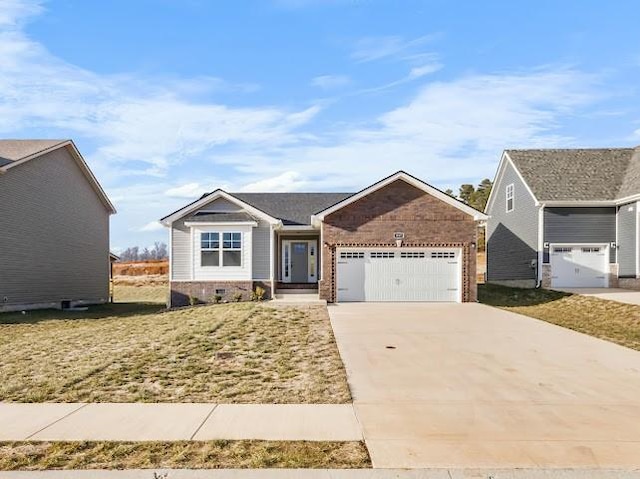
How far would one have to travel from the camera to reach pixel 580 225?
2420cm

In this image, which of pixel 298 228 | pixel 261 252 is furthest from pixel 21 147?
pixel 298 228

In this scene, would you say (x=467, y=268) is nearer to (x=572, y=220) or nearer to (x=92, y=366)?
(x=572, y=220)

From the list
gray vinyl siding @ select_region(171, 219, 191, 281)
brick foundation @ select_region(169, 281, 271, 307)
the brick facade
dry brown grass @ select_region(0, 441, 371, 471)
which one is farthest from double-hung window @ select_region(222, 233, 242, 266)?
dry brown grass @ select_region(0, 441, 371, 471)

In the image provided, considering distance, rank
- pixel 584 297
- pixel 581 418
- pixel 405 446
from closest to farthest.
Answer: pixel 405 446 → pixel 581 418 → pixel 584 297

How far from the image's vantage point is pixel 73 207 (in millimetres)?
24188

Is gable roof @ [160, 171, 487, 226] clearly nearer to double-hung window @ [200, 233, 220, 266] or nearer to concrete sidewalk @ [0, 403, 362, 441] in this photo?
double-hung window @ [200, 233, 220, 266]

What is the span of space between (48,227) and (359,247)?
1429 centimetres

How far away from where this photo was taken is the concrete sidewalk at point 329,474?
4.56 m

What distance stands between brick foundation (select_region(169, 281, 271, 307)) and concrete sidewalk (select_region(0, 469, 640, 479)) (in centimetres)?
1597

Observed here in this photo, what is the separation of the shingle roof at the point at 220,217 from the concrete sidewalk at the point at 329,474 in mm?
16380

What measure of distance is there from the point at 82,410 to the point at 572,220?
24.2 meters

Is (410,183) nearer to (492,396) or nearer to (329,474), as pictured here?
(492,396)

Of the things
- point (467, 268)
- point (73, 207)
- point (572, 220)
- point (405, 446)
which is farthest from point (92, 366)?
point (572, 220)

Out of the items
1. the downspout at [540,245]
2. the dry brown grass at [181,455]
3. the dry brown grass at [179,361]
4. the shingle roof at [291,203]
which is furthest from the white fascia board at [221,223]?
the dry brown grass at [181,455]
